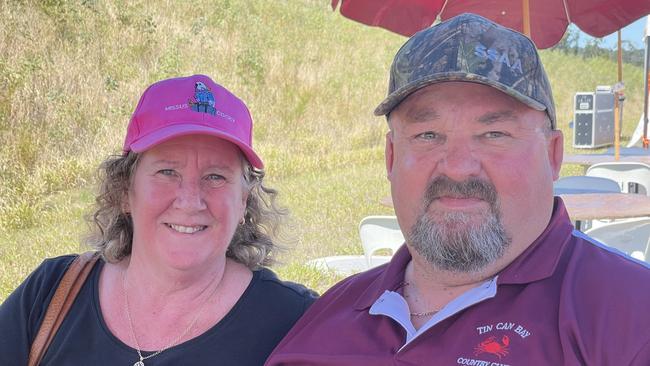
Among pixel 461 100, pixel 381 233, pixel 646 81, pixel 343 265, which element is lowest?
pixel 343 265

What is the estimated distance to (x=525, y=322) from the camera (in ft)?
5.82

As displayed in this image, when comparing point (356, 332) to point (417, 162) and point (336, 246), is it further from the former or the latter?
point (336, 246)

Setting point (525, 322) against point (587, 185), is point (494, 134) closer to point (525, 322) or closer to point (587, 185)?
point (525, 322)

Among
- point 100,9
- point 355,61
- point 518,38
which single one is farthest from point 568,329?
point 355,61

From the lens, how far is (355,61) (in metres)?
17.8

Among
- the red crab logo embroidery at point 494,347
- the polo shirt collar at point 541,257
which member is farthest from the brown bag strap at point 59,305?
the red crab logo embroidery at point 494,347

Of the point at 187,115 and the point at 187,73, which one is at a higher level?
the point at 187,73

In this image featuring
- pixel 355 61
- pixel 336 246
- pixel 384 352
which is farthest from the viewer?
pixel 355 61

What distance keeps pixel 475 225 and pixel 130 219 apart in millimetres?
1248

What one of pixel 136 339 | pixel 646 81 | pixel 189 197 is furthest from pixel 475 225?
pixel 646 81

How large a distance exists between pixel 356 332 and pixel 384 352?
0.14 meters

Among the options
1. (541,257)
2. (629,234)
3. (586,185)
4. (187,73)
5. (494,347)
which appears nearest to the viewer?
(494,347)

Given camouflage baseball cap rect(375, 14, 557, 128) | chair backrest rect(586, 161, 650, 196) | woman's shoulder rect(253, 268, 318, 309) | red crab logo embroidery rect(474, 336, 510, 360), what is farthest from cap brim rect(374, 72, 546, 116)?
chair backrest rect(586, 161, 650, 196)

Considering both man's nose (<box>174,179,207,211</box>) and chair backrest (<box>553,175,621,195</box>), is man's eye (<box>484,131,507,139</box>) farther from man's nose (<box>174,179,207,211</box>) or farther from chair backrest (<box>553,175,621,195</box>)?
chair backrest (<box>553,175,621,195</box>)
